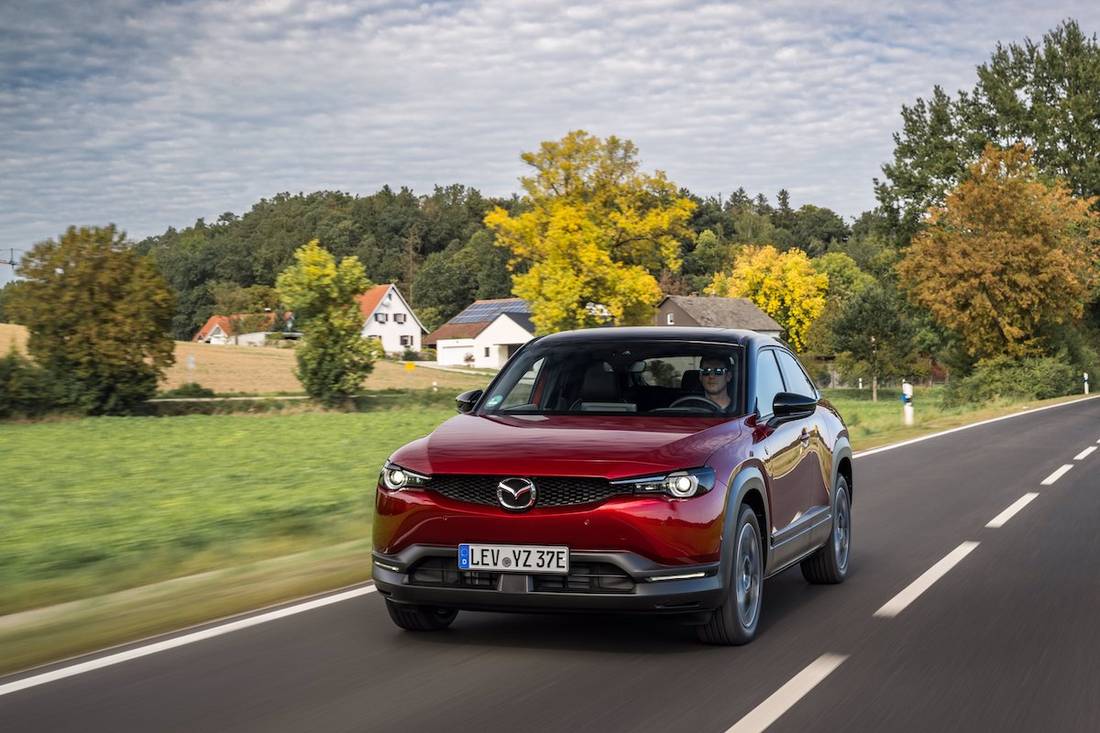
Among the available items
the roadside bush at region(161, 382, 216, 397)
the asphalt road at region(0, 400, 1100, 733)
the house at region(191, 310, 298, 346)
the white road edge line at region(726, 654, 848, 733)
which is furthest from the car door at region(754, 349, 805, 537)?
the house at region(191, 310, 298, 346)

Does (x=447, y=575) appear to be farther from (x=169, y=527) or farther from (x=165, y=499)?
(x=165, y=499)

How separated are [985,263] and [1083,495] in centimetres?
4057

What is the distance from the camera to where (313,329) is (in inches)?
1753

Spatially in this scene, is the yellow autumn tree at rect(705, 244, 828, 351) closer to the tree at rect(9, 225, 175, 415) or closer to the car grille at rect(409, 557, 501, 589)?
the tree at rect(9, 225, 175, 415)

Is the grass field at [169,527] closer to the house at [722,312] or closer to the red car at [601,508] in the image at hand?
the red car at [601,508]

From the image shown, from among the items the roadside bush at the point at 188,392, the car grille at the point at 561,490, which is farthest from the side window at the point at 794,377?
the roadside bush at the point at 188,392

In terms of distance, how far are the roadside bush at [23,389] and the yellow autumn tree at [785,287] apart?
81891 millimetres

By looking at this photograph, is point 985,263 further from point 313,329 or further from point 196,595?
point 196,595

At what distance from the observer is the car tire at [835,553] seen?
8633mm

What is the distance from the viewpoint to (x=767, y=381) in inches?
308

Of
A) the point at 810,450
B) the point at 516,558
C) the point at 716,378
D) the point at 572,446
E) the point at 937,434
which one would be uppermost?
the point at 716,378

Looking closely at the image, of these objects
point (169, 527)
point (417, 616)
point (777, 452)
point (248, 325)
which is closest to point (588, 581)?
point (417, 616)

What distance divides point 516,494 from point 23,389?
3563 centimetres

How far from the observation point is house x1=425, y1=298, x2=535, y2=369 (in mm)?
124375
